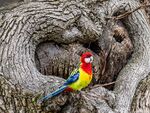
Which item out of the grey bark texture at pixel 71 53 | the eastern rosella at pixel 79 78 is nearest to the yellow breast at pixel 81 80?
the eastern rosella at pixel 79 78

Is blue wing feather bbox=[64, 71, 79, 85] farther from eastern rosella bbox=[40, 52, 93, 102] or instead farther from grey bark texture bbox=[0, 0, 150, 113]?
grey bark texture bbox=[0, 0, 150, 113]

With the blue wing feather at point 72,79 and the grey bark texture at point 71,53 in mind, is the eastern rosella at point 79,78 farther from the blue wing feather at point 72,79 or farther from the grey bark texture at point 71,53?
the grey bark texture at point 71,53

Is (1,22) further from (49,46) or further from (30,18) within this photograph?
(49,46)

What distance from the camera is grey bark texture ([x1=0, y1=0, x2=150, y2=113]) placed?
14.6 ft

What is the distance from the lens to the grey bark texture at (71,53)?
445 cm

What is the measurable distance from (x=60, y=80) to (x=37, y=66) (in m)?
0.56

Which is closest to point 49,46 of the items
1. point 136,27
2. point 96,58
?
point 96,58

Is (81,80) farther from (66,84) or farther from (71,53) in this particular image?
(71,53)

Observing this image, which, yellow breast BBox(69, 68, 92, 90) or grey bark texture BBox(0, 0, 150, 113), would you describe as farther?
grey bark texture BBox(0, 0, 150, 113)

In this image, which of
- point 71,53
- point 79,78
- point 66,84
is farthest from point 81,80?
point 71,53

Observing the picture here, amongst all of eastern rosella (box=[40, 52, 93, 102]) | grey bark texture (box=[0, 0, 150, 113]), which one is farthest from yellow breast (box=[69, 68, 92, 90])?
grey bark texture (box=[0, 0, 150, 113])

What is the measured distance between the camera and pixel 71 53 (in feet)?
16.5

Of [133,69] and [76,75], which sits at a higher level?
[76,75]

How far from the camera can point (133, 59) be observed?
5.47 m
